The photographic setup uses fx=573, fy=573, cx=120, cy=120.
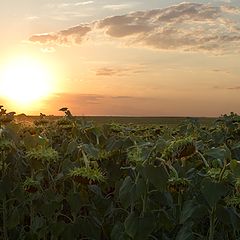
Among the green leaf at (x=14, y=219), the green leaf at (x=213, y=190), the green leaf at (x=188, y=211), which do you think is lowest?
Answer: the green leaf at (x=14, y=219)

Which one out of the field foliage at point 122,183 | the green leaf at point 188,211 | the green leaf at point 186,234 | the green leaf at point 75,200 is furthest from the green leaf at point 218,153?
the green leaf at point 75,200

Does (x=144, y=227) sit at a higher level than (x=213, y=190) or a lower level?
lower

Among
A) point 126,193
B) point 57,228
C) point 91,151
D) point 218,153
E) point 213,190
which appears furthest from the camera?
point 57,228

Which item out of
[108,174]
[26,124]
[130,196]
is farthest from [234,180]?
[26,124]

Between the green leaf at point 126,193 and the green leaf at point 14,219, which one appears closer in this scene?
the green leaf at point 126,193

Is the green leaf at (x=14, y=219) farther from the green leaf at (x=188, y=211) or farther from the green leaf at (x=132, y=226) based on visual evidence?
the green leaf at (x=188, y=211)

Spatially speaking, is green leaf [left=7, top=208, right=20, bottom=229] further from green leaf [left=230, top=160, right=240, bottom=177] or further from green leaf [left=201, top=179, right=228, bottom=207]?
green leaf [left=230, top=160, right=240, bottom=177]

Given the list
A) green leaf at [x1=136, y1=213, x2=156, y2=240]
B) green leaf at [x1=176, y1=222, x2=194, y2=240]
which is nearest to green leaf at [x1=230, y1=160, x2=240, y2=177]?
green leaf at [x1=176, y1=222, x2=194, y2=240]

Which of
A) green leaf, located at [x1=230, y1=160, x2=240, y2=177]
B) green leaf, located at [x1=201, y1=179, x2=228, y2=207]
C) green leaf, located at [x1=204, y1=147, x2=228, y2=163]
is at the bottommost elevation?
green leaf, located at [x1=201, y1=179, x2=228, y2=207]

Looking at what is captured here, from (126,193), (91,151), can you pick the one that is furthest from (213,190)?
(91,151)

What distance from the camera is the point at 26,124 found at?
23.4 ft

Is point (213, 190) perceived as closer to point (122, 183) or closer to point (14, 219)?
point (122, 183)

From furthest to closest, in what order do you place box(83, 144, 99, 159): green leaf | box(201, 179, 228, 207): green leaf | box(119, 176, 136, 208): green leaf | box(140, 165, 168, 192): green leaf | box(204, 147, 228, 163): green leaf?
box(83, 144, 99, 159): green leaf → box(119, 176, 136, 208): green leaf → box(140, 165, 168, 192): green leaf → box(201, 179, 228, 207): green leaf → box(204, 147, 228, 163): green leaf

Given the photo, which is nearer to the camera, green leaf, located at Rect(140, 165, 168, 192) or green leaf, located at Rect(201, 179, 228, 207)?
green leaf, located at Rect(201, 179, 228, 207)
